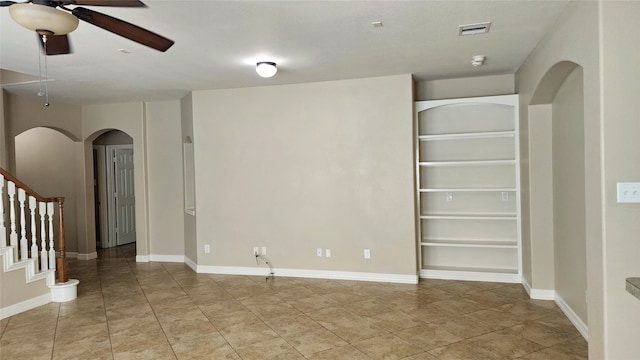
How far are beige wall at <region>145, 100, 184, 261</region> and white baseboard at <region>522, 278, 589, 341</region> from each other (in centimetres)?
505

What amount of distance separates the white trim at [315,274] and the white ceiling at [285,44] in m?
2.55

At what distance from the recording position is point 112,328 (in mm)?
3881

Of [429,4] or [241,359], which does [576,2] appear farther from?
[241,359]

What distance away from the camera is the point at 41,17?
199 centimetres

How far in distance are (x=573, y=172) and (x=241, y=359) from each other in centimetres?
326

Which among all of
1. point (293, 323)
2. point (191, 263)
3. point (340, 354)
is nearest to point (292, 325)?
point (293, 323)

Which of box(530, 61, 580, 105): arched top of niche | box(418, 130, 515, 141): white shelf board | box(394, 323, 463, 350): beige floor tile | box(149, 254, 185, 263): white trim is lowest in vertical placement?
box(394, 323, 463, 350): beige floor tile

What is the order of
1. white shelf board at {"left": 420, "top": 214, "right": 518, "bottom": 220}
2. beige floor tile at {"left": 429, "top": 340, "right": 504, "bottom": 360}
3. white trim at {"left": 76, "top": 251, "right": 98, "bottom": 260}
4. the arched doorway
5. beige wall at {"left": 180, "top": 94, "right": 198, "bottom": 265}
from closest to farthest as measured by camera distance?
beige floor tile at {"left": 429, "top": 340, "right": 504, "bottom": 360} < white shelf board at {"left": 420, "top": 214, "right": 518, "bottom": 220} < beige wall at {"left": 180, "top": 94, "right": 198, "bottom": 265} < white trim at {"left": 76, "top": 251, "right": 98, "bottom": 260} < the arched doorway

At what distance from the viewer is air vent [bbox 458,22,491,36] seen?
3.39 m

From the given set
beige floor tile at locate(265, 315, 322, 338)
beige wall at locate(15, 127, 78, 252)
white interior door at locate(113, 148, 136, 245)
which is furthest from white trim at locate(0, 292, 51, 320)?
white interior door at locate(113, 148, 136, 245)

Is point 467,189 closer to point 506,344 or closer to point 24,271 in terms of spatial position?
point 506,344

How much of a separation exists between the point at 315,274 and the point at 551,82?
357cm

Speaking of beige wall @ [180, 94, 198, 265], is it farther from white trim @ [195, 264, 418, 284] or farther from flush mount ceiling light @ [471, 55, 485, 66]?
flush mount ceiling light @ [471, 55, 485, 66]

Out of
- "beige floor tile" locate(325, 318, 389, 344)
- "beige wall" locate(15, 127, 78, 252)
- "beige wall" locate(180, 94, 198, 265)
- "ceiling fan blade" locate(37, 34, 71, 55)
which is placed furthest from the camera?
"beige wall" locate(15, 127, 78, 252)
